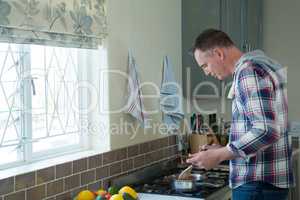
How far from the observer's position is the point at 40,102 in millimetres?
2232

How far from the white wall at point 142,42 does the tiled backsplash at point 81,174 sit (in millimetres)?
73

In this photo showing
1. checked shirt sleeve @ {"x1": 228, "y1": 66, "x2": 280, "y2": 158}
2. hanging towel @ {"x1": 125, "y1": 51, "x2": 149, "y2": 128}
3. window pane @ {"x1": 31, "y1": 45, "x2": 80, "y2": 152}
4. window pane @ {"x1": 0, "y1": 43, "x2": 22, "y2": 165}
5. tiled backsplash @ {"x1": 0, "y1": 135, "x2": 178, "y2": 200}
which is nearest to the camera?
checked shirt sleeve @ {"x1": 228, "y1": 66, "x2": 280, "y2": 158}

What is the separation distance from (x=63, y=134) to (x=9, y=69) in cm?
49

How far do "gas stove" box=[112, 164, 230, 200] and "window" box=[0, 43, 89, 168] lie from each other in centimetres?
39

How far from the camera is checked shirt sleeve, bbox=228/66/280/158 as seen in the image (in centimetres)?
180

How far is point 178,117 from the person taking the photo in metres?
3.10

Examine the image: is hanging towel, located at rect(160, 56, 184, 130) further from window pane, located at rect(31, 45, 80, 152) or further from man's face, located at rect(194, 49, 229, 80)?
man's face, located at rect(194, 49, 229, 80)

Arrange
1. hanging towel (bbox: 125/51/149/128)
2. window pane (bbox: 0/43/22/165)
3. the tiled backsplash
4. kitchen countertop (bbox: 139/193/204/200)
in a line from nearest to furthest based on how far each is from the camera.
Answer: the tiled backsplash → window pane (bbox: 0/43/22/165) → kitchen countertop (bbox: 139/193/204/200) → hanging towel (bbox: 125/51/149/128)

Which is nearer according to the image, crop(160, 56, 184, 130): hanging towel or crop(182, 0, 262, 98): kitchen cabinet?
crop(160, 56, 184, 130): hanging towel

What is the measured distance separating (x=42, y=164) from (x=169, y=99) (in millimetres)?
1123

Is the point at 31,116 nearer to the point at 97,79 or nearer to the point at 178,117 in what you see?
the point at 97,79

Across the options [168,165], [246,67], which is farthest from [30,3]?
[168,165]

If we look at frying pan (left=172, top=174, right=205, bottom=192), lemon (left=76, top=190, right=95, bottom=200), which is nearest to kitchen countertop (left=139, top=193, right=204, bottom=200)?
frying pan (left=172, top=174, right=205, bottom=192)

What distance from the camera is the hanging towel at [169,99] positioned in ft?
9.86
